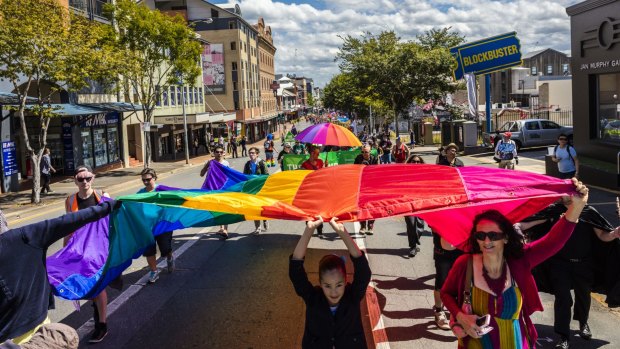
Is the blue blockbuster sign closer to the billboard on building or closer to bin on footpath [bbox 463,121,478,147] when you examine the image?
bin on footpath [bbox 463,121,478,147]

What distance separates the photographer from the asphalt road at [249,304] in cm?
639

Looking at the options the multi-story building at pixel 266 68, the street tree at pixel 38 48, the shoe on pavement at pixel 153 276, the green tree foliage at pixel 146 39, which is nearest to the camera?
the shoe on pavement at pixel 153 276

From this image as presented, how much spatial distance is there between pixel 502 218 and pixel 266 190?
3.39 m

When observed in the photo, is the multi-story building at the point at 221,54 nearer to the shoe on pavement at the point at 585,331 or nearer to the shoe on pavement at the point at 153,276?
the shoe on pavement at the point at 153,276

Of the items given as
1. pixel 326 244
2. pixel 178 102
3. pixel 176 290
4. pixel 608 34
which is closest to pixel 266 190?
pixel 176 290

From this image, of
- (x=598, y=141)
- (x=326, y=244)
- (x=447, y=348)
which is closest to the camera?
(x=447, y=348)

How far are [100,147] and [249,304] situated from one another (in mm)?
28743

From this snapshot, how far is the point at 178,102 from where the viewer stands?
4822cm

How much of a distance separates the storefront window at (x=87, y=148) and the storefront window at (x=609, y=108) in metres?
25.4

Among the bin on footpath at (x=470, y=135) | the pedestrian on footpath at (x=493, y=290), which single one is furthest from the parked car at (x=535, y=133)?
the pedestrian on footpath at (x=493, y=290)

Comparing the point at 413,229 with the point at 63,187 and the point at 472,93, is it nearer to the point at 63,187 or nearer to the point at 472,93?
the point at 63,187

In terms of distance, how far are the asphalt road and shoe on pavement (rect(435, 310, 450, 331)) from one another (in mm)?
87

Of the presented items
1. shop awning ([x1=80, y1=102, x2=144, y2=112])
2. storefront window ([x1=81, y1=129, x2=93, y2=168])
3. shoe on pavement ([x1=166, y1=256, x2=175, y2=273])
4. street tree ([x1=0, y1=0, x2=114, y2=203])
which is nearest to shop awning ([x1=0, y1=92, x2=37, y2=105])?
street tree ([x1=0, y1=0, x2=114, y2=203])

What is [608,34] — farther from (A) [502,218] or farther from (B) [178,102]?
(B) [178,102]
